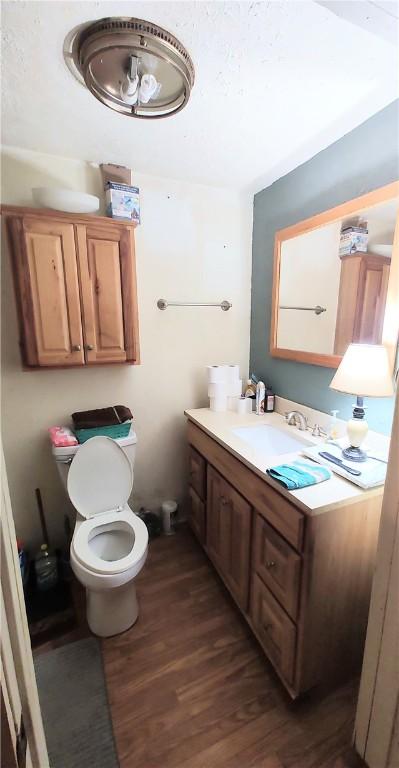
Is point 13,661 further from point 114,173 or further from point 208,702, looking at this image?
point 114,173

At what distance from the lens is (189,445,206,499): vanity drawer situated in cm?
181

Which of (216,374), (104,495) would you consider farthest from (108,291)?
(104,495)

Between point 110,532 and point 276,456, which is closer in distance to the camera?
point 276,456

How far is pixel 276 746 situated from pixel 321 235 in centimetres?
211

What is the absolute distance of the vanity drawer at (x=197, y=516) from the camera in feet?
6.16

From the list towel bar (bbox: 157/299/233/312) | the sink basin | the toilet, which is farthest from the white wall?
the sink basin

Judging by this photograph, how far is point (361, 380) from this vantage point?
3.87ft

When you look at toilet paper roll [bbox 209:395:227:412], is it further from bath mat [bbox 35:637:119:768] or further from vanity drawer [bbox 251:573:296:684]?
bath mat [bbox 35:637:119:768]

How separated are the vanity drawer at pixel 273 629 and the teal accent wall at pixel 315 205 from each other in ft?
2.78

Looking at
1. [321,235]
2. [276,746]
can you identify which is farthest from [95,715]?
[321,235]

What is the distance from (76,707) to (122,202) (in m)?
2.27

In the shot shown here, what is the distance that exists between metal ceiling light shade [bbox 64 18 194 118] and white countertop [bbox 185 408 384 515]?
1372 millimetres

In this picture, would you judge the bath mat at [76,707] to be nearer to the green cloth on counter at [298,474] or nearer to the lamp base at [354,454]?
the green cloth on counter at [298,474]

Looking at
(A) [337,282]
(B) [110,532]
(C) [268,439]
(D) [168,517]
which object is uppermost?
(A) [337,282]
